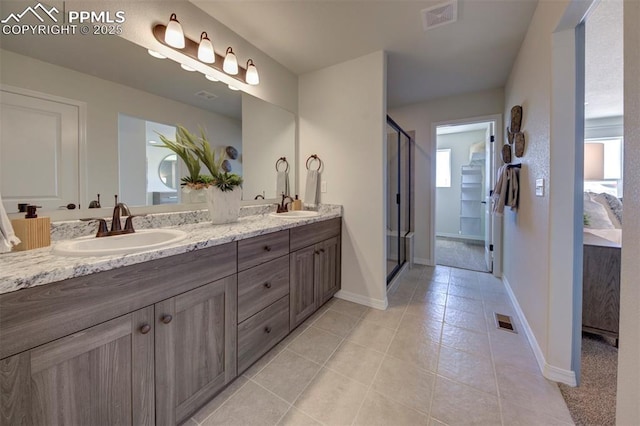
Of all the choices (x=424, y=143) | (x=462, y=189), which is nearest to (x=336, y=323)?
(x=424, y=143)

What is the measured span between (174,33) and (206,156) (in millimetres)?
751

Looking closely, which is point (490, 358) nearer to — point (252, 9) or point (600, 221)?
point (600, 221)

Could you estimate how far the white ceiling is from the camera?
1675mm

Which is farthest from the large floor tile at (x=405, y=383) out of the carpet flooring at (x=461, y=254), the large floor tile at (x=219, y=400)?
the carpet flooring at (x=461, y=254)

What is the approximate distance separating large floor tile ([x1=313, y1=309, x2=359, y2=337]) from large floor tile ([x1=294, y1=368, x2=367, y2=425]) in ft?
1.49

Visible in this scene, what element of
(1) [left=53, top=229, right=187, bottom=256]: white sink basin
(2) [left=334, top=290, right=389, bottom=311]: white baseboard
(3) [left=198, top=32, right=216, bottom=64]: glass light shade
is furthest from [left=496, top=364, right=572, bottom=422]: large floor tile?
(3) [left=198, top=32, right=216, bottom=64]: glass light shade

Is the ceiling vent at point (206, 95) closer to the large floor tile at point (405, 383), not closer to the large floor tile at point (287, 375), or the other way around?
the large floor tile at point (287, 375)

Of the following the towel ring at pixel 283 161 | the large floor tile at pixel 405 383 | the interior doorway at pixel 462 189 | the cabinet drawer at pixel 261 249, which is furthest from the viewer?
the interior doorway at pixel 462 189

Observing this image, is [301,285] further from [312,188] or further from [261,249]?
[312,188]

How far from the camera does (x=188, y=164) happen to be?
162 centimetres

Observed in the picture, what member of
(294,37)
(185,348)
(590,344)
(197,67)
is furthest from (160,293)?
(590,344)

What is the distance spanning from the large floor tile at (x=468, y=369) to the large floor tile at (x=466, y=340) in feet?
0.20

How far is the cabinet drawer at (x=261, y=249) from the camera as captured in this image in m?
1.36

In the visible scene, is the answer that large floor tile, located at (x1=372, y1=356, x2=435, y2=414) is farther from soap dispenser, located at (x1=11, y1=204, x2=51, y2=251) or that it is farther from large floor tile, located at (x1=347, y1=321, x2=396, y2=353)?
soap dispenser, located at (x1=11, y1=204, x2=51, y2=251)
